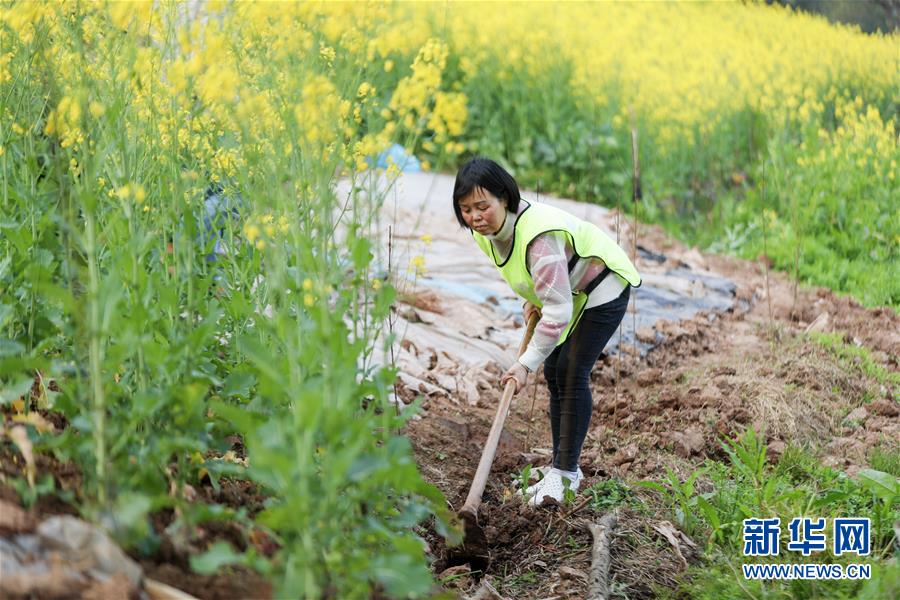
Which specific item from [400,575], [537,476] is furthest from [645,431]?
[400,575]

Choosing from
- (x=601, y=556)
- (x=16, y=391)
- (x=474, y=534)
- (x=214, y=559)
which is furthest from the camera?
(x=474, y=534)

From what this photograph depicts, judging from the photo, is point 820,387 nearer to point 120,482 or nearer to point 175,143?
point 175,143

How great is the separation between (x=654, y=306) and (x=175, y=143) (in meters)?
3.90

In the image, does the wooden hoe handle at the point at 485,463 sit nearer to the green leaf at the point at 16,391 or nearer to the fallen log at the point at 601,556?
the fallen log at the point at 601,556

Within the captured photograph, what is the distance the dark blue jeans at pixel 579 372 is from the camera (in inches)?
134

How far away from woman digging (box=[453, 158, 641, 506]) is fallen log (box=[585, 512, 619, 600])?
237 mm

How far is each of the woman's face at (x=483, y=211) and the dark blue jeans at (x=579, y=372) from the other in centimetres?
53

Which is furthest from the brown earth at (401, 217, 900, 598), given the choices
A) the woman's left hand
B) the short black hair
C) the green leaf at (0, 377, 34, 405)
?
Result: the green leaf at (0, 377, 34, 405)

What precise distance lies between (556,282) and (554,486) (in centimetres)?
75

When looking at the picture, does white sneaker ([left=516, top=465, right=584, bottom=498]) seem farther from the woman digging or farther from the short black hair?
the short black hair

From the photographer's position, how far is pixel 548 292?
315cm

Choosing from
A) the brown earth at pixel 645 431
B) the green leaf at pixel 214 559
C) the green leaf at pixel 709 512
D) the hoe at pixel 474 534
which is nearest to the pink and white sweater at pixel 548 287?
the hoe at pixel 474 534

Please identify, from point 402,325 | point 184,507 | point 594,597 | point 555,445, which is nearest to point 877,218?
point 402,325

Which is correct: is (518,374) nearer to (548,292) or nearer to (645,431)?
(548,292)
